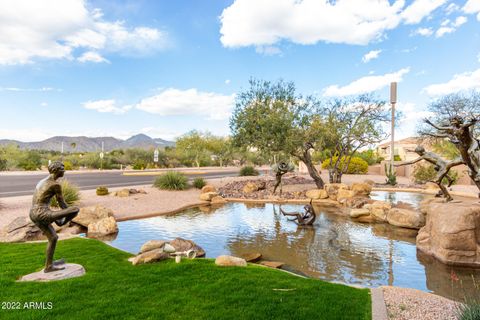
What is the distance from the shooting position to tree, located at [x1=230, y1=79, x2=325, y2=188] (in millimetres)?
18062

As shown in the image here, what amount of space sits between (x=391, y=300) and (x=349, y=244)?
419 cm

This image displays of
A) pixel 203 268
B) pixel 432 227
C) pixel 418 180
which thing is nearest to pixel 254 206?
pixel 432 227

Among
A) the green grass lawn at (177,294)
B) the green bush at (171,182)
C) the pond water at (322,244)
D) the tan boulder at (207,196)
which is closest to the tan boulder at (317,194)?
the pond water at (322,244)

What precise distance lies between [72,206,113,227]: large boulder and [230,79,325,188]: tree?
33.6 feet

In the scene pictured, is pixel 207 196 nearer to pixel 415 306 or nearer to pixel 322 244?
pixel 322 244

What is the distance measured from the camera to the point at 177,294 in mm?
4480

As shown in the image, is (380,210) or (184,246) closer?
(184,246)

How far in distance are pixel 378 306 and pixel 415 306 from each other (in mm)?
579

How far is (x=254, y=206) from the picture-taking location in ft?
49.2

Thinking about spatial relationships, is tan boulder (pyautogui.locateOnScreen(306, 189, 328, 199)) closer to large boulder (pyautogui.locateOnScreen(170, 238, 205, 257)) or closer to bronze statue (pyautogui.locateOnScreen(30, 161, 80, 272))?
large boulder (pyautogui.locateOnScreen(170, 238, 205, 257))

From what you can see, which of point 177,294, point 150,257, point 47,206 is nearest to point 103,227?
point 150,257

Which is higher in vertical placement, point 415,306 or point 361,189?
point 361,189

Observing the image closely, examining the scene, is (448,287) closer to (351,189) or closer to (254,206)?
(254,206)

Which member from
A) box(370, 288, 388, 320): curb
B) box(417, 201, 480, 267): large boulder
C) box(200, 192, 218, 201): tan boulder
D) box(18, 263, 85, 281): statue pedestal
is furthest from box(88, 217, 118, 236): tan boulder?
box(417, 201, 480, 267): large boulder
